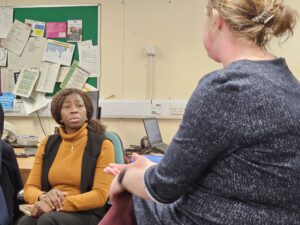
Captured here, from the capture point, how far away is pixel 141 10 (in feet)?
11.0

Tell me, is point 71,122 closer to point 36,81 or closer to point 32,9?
point 36,81

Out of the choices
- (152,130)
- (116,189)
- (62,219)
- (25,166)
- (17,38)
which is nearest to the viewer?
(116,189)

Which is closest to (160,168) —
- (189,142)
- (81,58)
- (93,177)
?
(189,142)

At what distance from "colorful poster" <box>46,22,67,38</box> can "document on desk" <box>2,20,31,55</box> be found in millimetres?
225

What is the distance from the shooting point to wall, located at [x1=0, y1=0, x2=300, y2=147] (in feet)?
10.9

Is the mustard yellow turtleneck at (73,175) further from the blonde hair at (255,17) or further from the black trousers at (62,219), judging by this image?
the blonde hair at (255,17)

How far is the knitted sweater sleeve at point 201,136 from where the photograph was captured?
742 mm

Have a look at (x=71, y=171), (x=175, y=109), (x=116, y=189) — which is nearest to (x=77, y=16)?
(x=175, y=109)

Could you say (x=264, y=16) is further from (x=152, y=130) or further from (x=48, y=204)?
(x=152, y=130)

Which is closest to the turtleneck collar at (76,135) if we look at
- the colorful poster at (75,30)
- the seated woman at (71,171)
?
the seated woman at (71,171)

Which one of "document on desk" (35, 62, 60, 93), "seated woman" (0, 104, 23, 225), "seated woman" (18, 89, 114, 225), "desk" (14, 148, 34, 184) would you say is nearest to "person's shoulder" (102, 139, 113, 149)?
"seated woman" (18, 89, 114, 225)

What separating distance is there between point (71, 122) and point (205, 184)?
154 cm

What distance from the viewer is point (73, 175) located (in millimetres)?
2084

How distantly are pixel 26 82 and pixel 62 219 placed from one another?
77.3 inches
